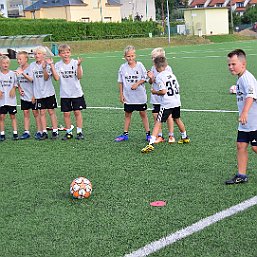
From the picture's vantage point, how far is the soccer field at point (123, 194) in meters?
4.83

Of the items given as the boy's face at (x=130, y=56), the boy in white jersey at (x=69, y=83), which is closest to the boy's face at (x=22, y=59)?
the boy in white jersey at (x=69, y=83)

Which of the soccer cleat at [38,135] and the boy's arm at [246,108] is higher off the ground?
the boy's arm at [246,108]

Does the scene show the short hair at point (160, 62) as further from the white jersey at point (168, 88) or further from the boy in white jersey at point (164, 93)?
the white jersey at point (168, 88)

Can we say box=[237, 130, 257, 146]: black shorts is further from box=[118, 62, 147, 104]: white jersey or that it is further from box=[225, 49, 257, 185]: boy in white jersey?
box=[118, 62, 147, 104]: white jersey

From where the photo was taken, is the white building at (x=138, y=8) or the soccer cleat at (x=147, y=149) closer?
the soccer cleat at (x=147, y=149)

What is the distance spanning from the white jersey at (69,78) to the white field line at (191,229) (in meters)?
4.54

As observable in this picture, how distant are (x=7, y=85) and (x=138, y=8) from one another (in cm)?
8591

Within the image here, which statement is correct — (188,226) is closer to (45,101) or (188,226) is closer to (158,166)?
(158,166)

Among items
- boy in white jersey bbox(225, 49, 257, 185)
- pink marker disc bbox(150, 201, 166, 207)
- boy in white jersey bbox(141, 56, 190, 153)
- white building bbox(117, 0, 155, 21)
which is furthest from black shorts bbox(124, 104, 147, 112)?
white building bbox(117, 0, 155, 21)

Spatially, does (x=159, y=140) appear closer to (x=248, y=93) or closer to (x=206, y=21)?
(x=248, y=93)

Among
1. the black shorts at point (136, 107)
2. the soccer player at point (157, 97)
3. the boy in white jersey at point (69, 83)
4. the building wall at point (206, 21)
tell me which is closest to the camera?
the soccer player at point (157, 97)

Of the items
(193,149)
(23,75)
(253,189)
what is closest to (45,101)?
(23,75)

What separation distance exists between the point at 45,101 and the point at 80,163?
2240 millimetres

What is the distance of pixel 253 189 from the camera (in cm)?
616
